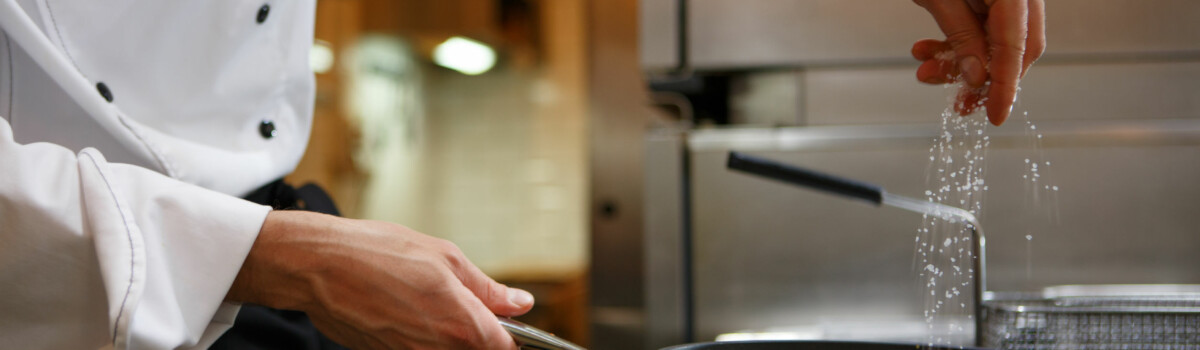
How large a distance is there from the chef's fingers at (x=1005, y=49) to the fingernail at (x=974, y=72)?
0.04ft

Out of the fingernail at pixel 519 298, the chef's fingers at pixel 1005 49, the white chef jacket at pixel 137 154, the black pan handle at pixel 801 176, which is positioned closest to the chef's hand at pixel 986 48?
the chef's fingers at pixel 1005 49

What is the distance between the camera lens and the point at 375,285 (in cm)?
37

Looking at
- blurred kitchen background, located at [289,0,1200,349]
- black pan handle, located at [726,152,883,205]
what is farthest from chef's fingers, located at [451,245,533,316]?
blurred kitchen background, located at [289,0,1200,349]

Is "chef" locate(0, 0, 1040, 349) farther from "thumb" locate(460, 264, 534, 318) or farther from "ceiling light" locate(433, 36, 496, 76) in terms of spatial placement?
"ceiling light" locate(433, 36, 496, 76)

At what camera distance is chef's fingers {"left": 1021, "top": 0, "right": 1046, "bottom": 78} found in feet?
1.59

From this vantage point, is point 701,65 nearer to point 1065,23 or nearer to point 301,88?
point 1065,23

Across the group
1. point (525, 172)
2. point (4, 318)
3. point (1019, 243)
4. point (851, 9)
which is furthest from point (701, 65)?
point (525, 172)

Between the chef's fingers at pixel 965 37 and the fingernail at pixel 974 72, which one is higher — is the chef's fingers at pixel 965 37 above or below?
above

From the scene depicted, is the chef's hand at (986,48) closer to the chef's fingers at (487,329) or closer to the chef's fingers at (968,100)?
the chef's fingers at (968,100)

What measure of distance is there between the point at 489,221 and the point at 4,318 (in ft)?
10.1

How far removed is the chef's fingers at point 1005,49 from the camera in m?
0.46

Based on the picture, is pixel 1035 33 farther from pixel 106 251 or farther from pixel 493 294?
pixel 106 251

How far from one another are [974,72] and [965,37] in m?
0.03

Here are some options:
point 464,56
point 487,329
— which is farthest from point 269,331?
point 464,56
